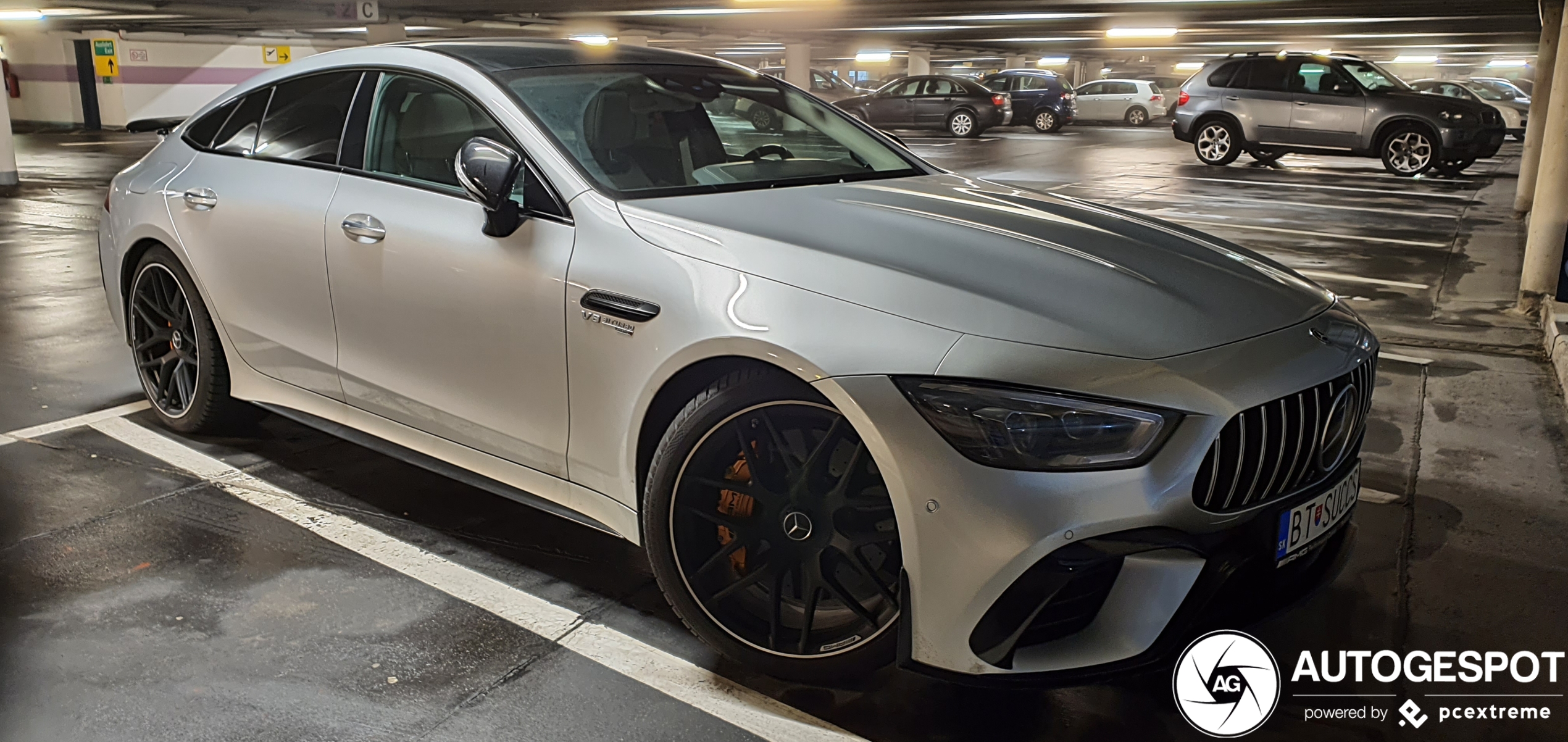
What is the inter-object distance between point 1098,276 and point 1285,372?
16.9 inches

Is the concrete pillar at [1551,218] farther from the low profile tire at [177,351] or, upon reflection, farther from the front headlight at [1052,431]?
the low profile tire at [177,351]

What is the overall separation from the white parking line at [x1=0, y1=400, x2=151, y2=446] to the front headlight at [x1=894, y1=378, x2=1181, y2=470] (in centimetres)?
390

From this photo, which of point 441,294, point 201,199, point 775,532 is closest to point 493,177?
point 441,294

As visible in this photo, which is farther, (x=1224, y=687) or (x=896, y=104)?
(x=896, y=104)

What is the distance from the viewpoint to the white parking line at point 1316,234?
9.91 m

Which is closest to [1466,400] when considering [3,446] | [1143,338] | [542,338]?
[1143,338]

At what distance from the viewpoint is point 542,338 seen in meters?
2.85

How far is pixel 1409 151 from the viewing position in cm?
1591

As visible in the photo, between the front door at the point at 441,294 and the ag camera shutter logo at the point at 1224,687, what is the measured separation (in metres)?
1.57

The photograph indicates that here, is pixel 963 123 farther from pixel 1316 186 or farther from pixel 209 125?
pixel 209 125

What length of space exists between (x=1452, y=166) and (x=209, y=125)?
53.8 feet

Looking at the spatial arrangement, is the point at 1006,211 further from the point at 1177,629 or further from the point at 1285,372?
the point at 1177,629

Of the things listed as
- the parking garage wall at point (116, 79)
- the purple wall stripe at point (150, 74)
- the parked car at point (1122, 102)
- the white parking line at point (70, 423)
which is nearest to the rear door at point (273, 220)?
the white parking line at point (70, 423)

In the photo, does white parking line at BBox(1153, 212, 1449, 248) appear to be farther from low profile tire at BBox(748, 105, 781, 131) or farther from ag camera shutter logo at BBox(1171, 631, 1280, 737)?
ag camera shutter logo at BBox(1171, 631, 1280, 737)
